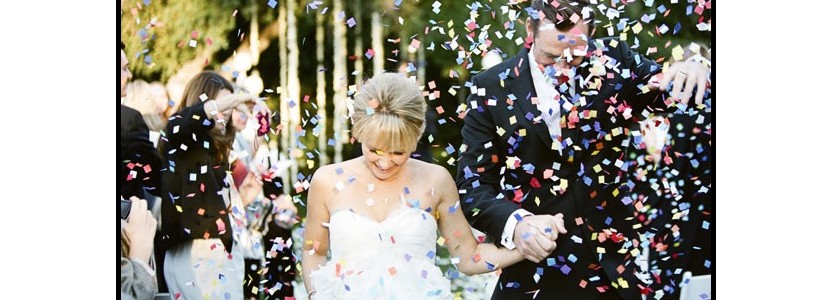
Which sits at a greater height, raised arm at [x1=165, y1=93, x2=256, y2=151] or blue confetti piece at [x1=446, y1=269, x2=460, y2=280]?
raised arm at [x1=165, y1=93, x2=256, y2=151]

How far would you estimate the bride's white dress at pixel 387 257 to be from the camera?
6.03 m

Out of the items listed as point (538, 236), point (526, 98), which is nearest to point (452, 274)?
point (538, 236)

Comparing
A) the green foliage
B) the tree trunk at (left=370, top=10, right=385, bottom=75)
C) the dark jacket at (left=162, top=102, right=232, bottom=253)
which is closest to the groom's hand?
the tree trunk at (left=370, top=10, right=385, bottom=75)

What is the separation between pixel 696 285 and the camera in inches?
247

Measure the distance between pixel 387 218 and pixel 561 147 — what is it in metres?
0.98

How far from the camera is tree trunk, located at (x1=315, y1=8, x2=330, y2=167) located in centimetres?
620

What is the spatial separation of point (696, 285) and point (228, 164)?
258 centimetres

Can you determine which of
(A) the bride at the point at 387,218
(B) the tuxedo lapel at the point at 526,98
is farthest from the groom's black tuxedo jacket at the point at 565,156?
(A) the bride at the point at 387,218

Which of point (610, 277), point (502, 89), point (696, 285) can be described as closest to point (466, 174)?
point (502, 89)

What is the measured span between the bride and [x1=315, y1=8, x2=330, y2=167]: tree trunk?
116 mm

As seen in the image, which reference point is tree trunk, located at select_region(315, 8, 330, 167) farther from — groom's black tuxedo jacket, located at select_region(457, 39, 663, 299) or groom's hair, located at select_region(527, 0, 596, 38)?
groom's hair, located at select_region(527, 0, 596, 38)

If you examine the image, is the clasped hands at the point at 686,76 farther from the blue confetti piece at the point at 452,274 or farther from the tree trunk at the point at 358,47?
the tree trunk at the point at 358,47

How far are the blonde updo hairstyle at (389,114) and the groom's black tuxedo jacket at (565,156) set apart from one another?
27 centimetres

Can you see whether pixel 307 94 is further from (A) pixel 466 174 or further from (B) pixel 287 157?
(A) pixel 466 174
